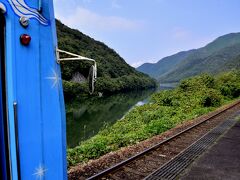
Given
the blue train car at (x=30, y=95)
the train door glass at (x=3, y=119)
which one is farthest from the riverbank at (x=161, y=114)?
the train door glass at (x=3, y=119)

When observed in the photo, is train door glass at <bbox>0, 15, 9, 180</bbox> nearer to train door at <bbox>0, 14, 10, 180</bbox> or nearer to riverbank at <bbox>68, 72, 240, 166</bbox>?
train door at <bbox>0, 14, 10, 180</bbox>

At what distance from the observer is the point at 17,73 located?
2.78 metres

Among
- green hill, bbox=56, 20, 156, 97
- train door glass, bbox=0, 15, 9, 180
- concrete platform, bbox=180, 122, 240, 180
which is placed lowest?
concrete platform, bbox=180, 122, 240, 180

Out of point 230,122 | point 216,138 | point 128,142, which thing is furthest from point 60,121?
point 230,122

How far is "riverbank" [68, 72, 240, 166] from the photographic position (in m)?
10.7

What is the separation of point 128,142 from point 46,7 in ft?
31.2

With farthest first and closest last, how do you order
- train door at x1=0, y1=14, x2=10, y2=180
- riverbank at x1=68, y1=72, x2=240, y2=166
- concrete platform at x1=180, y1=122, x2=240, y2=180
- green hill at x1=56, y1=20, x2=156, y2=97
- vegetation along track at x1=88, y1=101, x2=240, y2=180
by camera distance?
green hill at x1=56, y1=20, x2=156, y2=97 → riverbank at x1=68, y1=72, x2=240, y2=166 → concrete platform at x1=180, y1=122, x2=240, y2=180 → vegetation along track at x1=88, y1=101, x2=240, y2=180 → train door at x1=0, y1=14, x2=10, y2=180

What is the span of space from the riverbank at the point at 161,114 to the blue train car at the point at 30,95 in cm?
619

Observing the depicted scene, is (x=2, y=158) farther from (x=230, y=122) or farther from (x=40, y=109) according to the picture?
(x=230, y=122)

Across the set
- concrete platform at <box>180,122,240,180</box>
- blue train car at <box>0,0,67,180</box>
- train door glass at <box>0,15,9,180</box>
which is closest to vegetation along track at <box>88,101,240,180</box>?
concrete platform at <box>180,122,240,180</box>

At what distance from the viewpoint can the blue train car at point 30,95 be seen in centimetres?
275

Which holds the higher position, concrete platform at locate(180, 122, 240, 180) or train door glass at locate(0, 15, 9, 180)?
train door glass at locate(0, 15, 9, 180)

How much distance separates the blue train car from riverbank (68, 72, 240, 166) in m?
6.19

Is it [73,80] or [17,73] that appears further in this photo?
[73,80]
